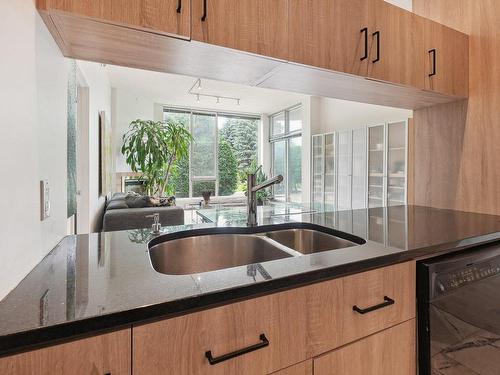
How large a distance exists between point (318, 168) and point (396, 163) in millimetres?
1763

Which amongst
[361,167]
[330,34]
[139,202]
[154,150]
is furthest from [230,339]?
[154,150]

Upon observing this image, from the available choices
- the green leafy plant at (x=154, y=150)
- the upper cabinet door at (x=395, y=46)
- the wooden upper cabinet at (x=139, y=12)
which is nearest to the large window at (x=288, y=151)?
the green leafy plant at (x=154, y=150)

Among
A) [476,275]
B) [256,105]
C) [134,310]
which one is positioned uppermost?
[256,105]

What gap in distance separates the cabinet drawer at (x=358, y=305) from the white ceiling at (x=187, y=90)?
183 inches

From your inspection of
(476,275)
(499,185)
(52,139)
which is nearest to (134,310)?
(52,139)

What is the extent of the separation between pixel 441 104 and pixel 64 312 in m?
2.28

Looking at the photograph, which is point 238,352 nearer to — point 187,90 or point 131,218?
point 131,218

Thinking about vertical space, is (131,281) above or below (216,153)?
below

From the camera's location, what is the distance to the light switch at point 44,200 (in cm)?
82

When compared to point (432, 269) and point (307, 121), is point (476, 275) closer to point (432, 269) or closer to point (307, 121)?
point (432, 269)

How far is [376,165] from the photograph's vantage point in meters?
4.41

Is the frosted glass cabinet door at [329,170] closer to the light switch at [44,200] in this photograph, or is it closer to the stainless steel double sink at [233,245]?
the stainless steel double sink at [233,245]

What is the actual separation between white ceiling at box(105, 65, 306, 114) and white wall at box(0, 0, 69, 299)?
13.3ft

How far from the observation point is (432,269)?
949 mm
